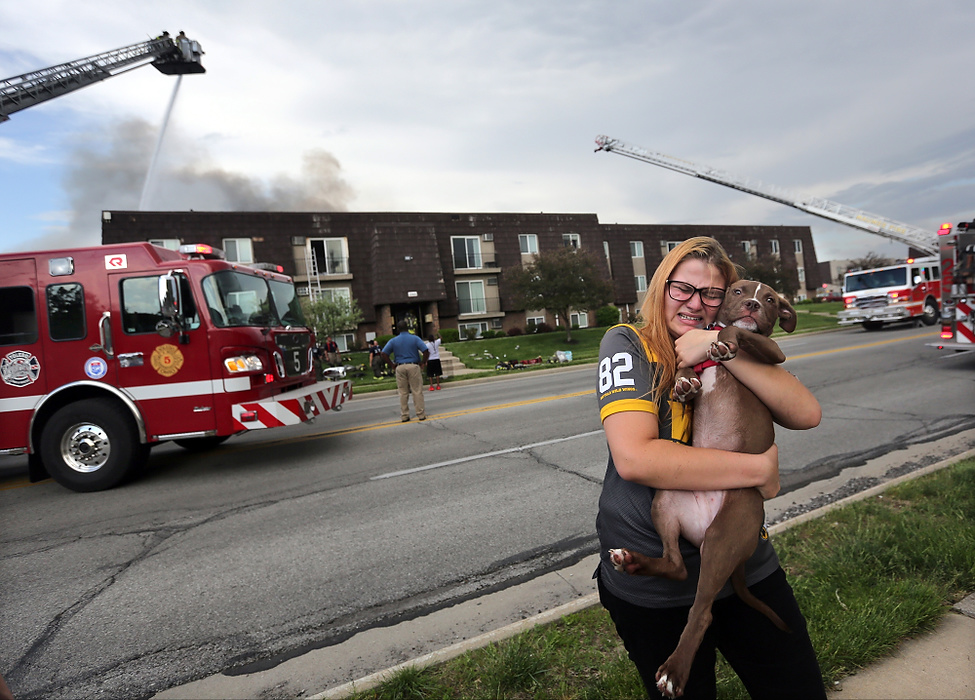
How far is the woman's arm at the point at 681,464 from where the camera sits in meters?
1.41

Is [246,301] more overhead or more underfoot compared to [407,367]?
more overhead

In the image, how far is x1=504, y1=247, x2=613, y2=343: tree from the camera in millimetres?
28016

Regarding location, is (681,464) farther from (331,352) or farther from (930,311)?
(930,311)

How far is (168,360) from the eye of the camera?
647cm

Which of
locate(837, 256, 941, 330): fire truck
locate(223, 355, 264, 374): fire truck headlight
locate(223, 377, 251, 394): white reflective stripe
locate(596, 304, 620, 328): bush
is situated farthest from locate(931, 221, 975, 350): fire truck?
locate(596, 304, 620, 328): bush

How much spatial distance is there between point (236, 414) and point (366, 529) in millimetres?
2617

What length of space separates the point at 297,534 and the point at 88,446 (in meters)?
3.54

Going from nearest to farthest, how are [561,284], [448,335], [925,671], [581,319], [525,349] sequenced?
[925,671] < [525,349] < [561,284] < [448,335] < [581,319]

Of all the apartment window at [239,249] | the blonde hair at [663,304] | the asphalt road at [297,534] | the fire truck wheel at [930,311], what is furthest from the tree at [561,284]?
the blonde hair at [663,304]

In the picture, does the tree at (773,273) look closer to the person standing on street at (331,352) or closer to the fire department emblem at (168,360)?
the person standing on street at (331,352)

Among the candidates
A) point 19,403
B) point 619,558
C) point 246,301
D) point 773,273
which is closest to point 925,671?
point 619,558

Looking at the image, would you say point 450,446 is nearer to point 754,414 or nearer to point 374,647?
point 374,647

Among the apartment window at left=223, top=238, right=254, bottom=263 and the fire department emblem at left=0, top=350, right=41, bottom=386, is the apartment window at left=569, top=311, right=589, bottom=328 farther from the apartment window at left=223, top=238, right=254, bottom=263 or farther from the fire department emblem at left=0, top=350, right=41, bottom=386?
the fire department emblem at left=0, top=350, right=41, bottom=386

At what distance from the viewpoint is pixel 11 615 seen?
3.67m
